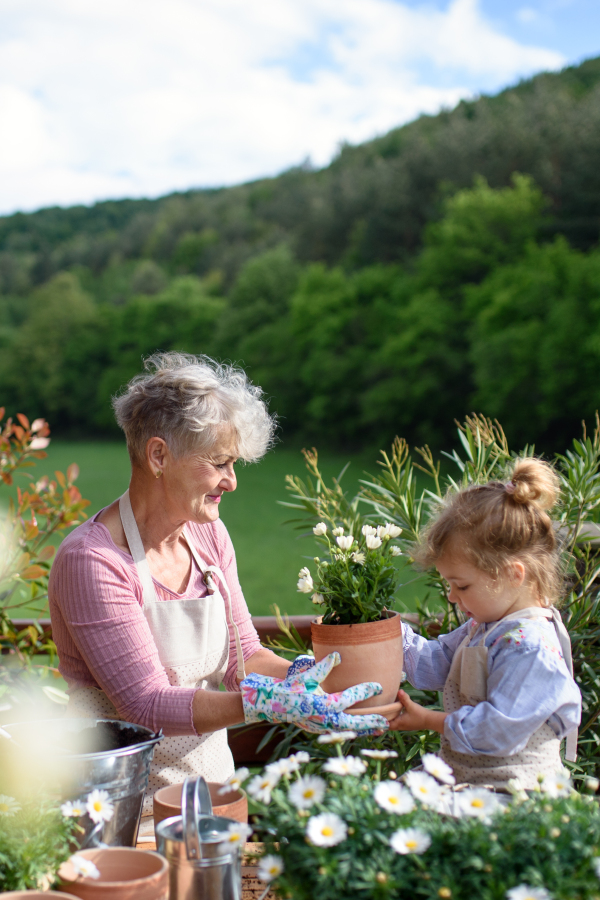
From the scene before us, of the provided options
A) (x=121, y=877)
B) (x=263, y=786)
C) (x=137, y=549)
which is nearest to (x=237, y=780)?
(x=263, y=786)

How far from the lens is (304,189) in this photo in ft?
141

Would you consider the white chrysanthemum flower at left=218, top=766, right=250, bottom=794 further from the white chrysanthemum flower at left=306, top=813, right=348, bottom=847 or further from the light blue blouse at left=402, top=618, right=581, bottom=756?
the light blue blouse at left=402, top=618, right=581, bottom=756

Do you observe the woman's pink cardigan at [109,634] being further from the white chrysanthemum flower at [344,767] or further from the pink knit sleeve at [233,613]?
the white chrysanthemum flower at [344,767]

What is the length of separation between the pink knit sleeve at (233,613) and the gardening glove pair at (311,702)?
21.8 inches

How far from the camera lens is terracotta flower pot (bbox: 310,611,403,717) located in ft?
4.59

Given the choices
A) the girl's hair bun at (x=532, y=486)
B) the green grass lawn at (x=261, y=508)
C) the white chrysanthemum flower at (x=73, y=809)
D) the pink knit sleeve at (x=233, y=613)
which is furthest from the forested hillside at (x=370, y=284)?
the white chrysanthemum flower at (x=73, y=809)

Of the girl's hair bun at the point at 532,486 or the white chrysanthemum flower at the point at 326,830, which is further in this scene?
the girl's hair bun at the point at 532,486

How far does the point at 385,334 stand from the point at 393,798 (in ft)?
96.7

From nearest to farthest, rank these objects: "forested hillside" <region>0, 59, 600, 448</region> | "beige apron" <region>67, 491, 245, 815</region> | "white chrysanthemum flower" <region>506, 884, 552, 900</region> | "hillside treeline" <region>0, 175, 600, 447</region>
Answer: "white chrysanthemum flower" <region>506, 884, 552, 900</region> < "beige apron" <region>67, 491, 245, 815</region> < "hillside treeline" <region>0, 175, 600, 447</region> < "forested hillside" <region>0, 59, 600, 448</region>

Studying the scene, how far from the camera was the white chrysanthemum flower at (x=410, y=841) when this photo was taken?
841 millimetres

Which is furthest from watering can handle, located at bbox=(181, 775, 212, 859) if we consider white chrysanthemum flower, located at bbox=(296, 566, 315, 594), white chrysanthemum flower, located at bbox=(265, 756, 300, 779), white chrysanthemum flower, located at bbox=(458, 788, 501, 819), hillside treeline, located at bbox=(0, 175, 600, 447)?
hillside treeline, located at bbox=(0, 175, 600, 447)

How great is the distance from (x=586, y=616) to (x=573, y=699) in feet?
3.60

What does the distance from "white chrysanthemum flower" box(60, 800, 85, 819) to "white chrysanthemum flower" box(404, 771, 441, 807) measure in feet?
1.47

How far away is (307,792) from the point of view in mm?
930
